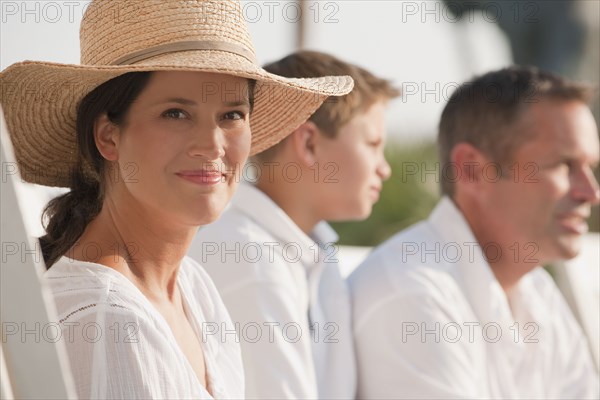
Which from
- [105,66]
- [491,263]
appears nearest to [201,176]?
[105,66]

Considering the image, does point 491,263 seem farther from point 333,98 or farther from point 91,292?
point 91,292

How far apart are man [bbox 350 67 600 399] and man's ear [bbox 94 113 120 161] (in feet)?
4.04

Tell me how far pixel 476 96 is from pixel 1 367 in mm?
2590

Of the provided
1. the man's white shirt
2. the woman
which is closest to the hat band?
the woman

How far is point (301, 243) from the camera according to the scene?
10.8 feet

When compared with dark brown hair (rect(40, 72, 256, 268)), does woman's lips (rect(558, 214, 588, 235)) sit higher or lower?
lower

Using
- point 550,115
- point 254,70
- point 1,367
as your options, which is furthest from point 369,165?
point 1,367

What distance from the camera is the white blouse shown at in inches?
75.3

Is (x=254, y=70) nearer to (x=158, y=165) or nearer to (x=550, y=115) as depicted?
(x=158, y=165)

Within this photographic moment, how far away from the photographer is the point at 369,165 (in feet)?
11.7

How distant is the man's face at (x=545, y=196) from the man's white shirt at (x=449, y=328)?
72mm

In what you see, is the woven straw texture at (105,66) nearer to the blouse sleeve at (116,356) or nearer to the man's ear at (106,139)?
the man's ear at (106,139)

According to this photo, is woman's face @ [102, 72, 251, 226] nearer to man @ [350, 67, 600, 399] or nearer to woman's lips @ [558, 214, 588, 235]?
man @ [350, 67, 600, 399]

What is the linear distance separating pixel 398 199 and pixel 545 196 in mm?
7951
